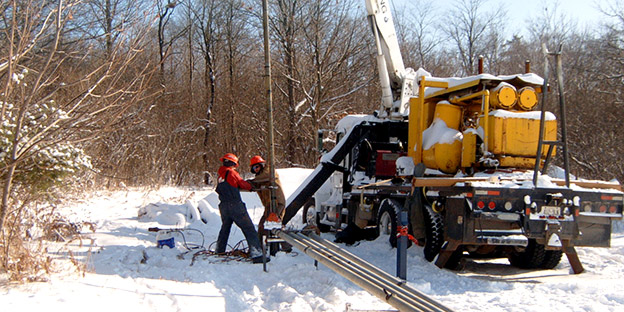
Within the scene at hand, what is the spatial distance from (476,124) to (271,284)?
177 inches

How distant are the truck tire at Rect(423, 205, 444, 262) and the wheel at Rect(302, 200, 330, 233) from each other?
5.31 meters

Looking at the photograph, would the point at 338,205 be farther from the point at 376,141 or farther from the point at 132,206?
the point at 132,206

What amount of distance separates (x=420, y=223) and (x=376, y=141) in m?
3.67

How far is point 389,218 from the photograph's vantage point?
10.2 m

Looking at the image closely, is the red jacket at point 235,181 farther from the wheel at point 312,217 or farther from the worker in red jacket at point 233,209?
the wheel at point 312,217

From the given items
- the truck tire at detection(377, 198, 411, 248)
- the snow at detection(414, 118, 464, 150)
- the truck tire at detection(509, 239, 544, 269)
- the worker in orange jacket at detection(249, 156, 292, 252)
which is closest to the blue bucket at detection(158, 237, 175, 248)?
the worker in orange jacket at detection(249, 156, 292, 252)

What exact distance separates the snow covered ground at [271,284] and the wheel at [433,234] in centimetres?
21

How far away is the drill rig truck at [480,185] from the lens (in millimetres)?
7742

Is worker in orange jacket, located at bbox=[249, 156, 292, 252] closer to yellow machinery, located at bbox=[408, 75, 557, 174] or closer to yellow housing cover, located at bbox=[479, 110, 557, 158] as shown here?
yellow machinery, located at bbox=[408, 75, 557, 174]

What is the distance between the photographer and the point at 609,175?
16844 mm

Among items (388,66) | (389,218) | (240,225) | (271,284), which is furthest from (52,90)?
(388,66)

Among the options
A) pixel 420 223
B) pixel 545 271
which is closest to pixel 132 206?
pixel 420 223

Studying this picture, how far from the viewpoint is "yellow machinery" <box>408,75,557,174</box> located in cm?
871

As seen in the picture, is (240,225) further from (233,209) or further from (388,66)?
(388,66)
